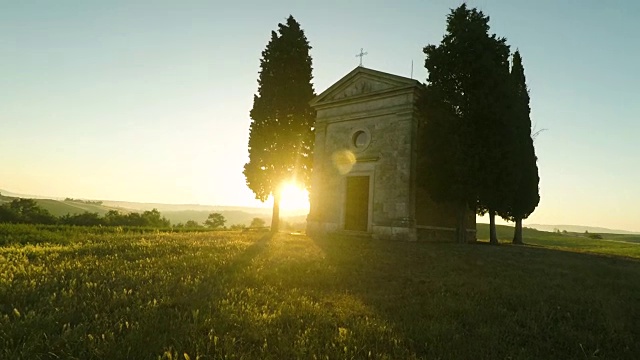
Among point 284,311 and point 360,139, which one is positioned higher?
point 360,139

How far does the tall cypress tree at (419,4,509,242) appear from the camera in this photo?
19219 mm

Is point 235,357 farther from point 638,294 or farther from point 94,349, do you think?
point 638,294

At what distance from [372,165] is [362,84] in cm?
536

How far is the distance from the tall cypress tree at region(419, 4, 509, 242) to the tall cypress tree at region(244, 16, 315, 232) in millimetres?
10537

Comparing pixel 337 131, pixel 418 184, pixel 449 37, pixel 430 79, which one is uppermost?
pixel 449 37

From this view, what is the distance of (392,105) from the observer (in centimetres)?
2178

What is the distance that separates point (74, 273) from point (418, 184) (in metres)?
17.7

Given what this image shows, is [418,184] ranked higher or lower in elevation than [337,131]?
lower

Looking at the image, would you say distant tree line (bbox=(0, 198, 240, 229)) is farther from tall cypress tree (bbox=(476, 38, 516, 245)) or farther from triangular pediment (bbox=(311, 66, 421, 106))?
tall cypress tree (bbox=(476, 38, 516, 245))

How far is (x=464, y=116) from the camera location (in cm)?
2002

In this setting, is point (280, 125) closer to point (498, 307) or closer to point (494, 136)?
point (494, 136)

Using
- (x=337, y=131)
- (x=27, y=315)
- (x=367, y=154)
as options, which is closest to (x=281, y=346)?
(x=27, y=315)

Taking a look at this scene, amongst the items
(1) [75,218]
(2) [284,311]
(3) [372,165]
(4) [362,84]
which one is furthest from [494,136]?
(1) [75,218]

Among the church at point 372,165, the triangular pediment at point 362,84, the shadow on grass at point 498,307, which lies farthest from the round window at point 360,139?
the shadow on grass at point 498,307
